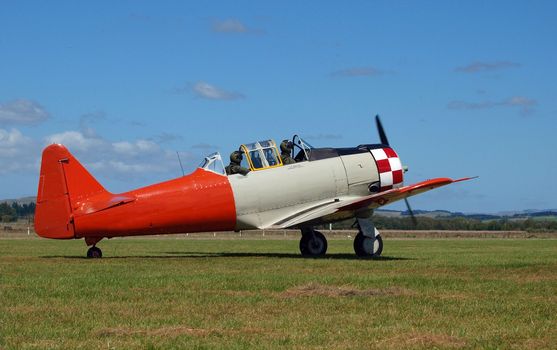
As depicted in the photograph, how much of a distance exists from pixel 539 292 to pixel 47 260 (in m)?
10.9

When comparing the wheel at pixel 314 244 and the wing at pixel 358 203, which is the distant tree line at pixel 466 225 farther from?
the wing at pixel 358 203

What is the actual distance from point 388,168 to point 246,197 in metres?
3.90

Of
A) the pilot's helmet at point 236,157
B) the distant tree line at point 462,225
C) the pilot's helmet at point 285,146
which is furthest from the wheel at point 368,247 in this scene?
the distant tree line at point 462,225

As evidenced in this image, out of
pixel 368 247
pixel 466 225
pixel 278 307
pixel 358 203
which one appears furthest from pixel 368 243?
pixel 466 225

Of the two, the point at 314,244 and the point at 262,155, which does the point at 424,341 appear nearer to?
the point at 262,155

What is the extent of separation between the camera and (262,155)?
65.9ft

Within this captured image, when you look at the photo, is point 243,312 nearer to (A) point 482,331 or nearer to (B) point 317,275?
(A) point 482,331

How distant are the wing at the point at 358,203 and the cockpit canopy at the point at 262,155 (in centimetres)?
130

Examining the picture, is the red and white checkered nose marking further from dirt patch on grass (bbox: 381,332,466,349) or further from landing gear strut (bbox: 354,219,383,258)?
dirt patch on grass (bbox: 381,332,466,349)

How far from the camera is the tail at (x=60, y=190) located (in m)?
18.1

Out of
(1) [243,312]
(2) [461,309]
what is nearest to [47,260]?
(1) [243,312]

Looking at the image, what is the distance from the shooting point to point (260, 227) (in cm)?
2005

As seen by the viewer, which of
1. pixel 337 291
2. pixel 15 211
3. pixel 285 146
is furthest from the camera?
pixel 15 211

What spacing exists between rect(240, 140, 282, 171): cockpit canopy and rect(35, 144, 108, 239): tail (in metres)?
3.36
